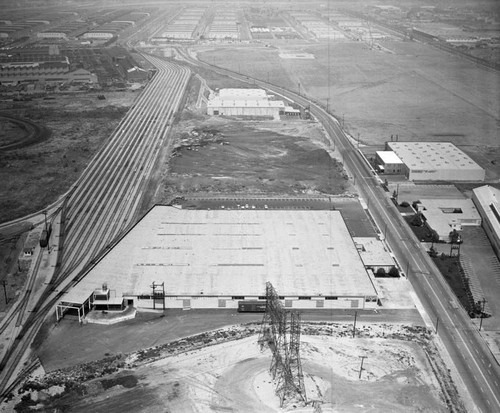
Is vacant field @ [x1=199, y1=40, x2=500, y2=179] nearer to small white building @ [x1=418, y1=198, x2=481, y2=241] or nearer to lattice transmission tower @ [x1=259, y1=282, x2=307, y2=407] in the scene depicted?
small white building @ [x1=418, y1=198, x2=481, y2=241]

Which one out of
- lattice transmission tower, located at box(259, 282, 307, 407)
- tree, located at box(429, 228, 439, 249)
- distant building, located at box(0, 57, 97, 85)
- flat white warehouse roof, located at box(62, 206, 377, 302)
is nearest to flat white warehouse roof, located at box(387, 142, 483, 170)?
tree, located at box(429, 228, 439, 249)

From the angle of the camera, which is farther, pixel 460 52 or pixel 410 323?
pixel 460 52

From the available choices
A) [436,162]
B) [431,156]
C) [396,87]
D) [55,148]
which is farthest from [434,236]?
[396,87]

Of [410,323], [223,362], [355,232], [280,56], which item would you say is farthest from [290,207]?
[280,56]

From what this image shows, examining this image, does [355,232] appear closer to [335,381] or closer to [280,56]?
[335,381]

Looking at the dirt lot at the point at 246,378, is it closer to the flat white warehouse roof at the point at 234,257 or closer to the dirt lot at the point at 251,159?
the flat white warehouse roof at the point at 234,257

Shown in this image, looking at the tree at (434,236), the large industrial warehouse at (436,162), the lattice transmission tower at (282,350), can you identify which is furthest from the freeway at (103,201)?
the large industrial warehouse at (436,162)
